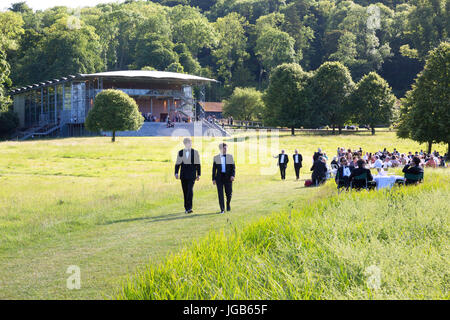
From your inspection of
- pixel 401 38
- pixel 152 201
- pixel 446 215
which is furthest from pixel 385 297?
pixel 401 38

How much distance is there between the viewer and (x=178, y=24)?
374 ft

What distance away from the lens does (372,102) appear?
2488 inches

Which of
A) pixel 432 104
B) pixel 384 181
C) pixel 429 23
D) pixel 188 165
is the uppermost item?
pixel 429 23

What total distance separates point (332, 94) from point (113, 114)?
1247 inches

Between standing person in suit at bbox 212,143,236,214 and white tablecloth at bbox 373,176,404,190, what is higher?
standing person in suit at bbox 212,143,236,214

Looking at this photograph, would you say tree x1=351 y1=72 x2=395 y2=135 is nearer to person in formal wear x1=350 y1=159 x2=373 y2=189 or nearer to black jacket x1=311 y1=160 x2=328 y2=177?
black jacket x1=311 y1=160 x2=328 y2=177

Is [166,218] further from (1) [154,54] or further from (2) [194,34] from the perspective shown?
(2) [194,34]

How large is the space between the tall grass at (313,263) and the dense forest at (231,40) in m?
77.5

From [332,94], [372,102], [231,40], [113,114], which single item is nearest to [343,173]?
[113,114]

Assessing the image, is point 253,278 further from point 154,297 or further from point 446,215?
point 446,215

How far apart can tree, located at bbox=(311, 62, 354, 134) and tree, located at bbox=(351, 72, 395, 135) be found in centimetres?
160

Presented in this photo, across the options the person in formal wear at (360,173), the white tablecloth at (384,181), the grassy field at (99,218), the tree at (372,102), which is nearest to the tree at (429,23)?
Result: the tree at (372,102)

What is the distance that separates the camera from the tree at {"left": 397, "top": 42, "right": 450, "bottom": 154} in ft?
105

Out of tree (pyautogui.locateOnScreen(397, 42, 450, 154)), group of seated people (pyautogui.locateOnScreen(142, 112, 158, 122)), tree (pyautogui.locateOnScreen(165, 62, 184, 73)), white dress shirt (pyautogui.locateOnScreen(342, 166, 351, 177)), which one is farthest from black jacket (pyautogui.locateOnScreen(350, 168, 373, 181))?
tree (pyautogui.locateOnScreen(165, 62, 184, 73))
